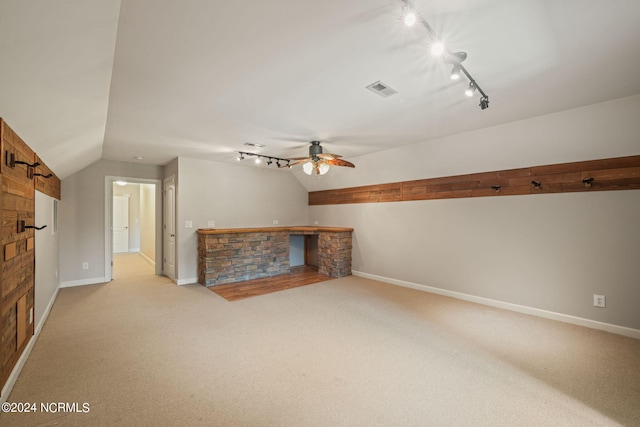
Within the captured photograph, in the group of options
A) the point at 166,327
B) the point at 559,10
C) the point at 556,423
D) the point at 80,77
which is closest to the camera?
the point at 559,10

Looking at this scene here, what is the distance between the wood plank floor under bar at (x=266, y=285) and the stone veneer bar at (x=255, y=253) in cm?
18

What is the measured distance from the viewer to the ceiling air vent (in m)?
2.36

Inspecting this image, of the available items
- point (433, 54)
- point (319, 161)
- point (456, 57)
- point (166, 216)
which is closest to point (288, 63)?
point (433, 54)

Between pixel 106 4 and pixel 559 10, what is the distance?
242 cm

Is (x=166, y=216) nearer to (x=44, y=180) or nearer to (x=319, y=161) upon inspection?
(x=44, y=180)

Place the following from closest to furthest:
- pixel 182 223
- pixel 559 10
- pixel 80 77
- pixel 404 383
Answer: pixel 559 10
pixel 80 77
pixel 404 383
pixel 182 223

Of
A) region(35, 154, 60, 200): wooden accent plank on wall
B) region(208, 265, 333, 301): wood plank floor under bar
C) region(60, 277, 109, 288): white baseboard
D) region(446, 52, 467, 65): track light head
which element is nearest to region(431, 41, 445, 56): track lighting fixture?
region(446, 52, 467, 65): track light head

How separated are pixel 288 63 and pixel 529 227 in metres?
3.57

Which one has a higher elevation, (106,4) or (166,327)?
(106,4)

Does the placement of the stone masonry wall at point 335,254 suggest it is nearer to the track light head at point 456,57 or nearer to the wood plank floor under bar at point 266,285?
the wood plank floor under bar at point 266,285

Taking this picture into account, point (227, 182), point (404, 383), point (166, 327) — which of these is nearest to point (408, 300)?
point (404, 383)

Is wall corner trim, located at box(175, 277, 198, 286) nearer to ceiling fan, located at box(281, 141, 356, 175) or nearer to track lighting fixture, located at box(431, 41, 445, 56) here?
ceiling fan, located at box(281, 141, 356, 175)

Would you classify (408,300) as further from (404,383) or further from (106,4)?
(106,4)

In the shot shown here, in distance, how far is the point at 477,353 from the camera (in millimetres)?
2561
